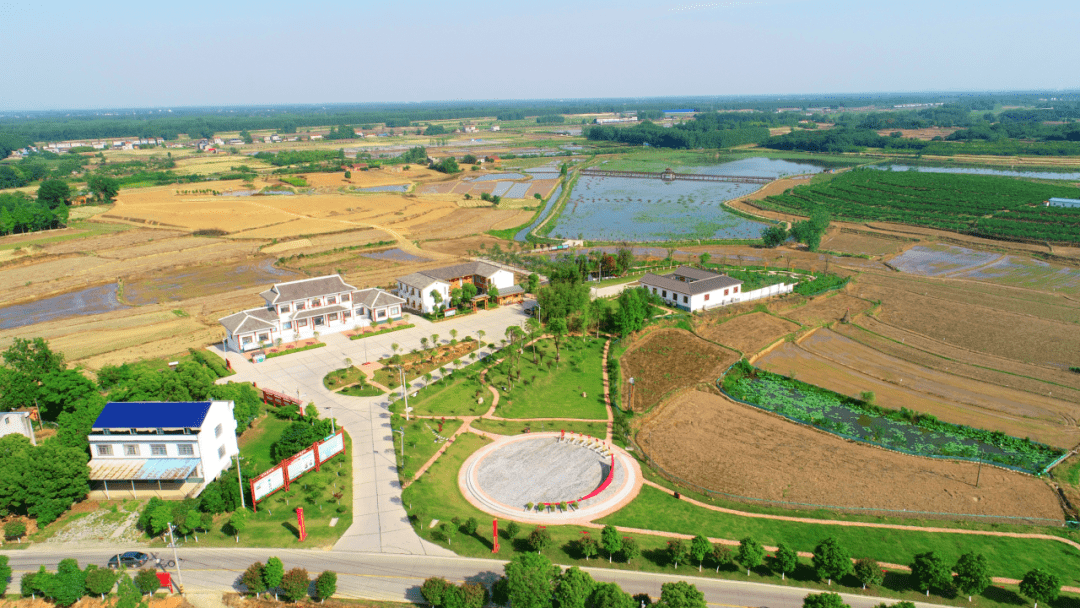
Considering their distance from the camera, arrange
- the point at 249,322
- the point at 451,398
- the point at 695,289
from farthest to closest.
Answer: the point at 695,289, the point at 249,322, the point at 451,398

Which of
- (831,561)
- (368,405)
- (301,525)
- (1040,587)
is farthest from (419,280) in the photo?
(1040,587)

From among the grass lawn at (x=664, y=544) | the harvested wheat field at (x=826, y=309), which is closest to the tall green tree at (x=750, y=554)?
the grass lawn at (x=664, y=544)

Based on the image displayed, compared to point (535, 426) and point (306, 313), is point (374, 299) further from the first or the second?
point (535, 426)

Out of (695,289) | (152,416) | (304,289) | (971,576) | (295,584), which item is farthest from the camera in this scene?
(695,289)

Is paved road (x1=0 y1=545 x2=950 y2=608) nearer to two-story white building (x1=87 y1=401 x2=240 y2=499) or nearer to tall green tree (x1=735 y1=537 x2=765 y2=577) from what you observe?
tall green tree (x1=735 y1=537 x2=765 y2=577)

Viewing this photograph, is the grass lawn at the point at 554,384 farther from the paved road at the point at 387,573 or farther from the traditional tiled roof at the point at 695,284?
the paved road at the point at 387,573

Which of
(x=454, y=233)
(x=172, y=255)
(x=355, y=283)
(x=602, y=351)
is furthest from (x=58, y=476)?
(x=454, y=233)
